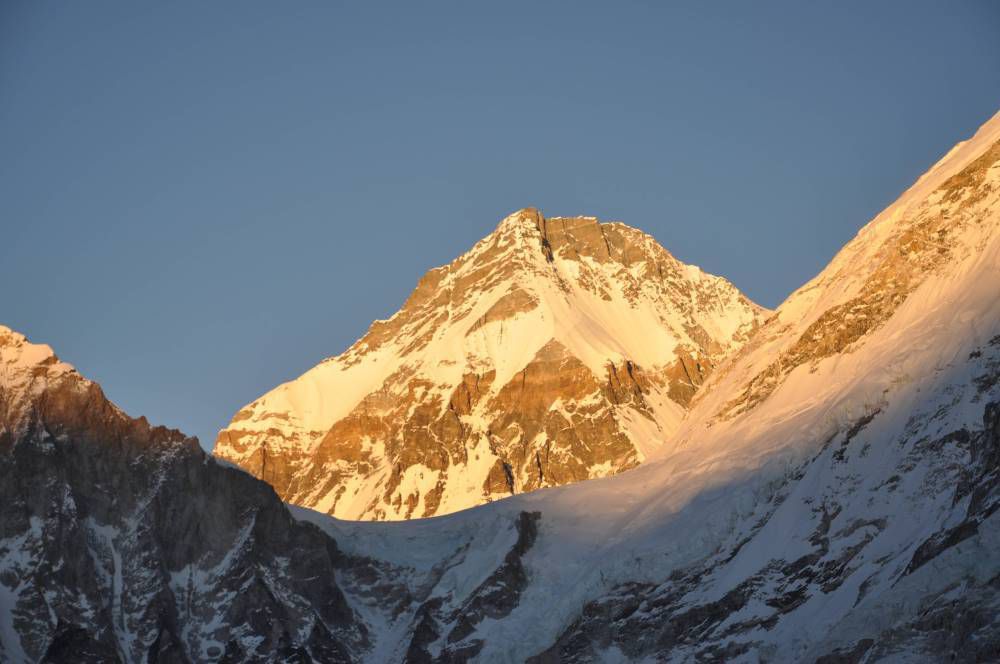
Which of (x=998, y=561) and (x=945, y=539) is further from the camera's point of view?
(x=945, y=539)

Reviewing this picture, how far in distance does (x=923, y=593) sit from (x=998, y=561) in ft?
25.5

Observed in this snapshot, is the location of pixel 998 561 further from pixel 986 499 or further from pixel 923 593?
pixel 986 499

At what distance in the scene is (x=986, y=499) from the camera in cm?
19912

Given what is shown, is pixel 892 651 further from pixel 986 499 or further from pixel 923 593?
pixel 986 499

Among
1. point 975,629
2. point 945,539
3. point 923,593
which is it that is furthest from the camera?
point 945,539

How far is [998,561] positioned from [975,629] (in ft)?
32.1

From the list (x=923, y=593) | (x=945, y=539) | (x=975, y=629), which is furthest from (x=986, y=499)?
(x=975, y=629)

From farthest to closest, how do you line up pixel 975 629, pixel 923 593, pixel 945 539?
pixel 945 539 → pixel 923 593 → pixel 975 629

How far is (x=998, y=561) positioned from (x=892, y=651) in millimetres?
9994

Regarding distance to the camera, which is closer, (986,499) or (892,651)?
(892,651)

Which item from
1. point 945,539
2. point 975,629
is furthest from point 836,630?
point 975,629

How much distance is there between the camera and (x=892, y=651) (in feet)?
591

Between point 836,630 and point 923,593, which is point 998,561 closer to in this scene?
point 923,593

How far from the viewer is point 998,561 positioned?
586 feet
